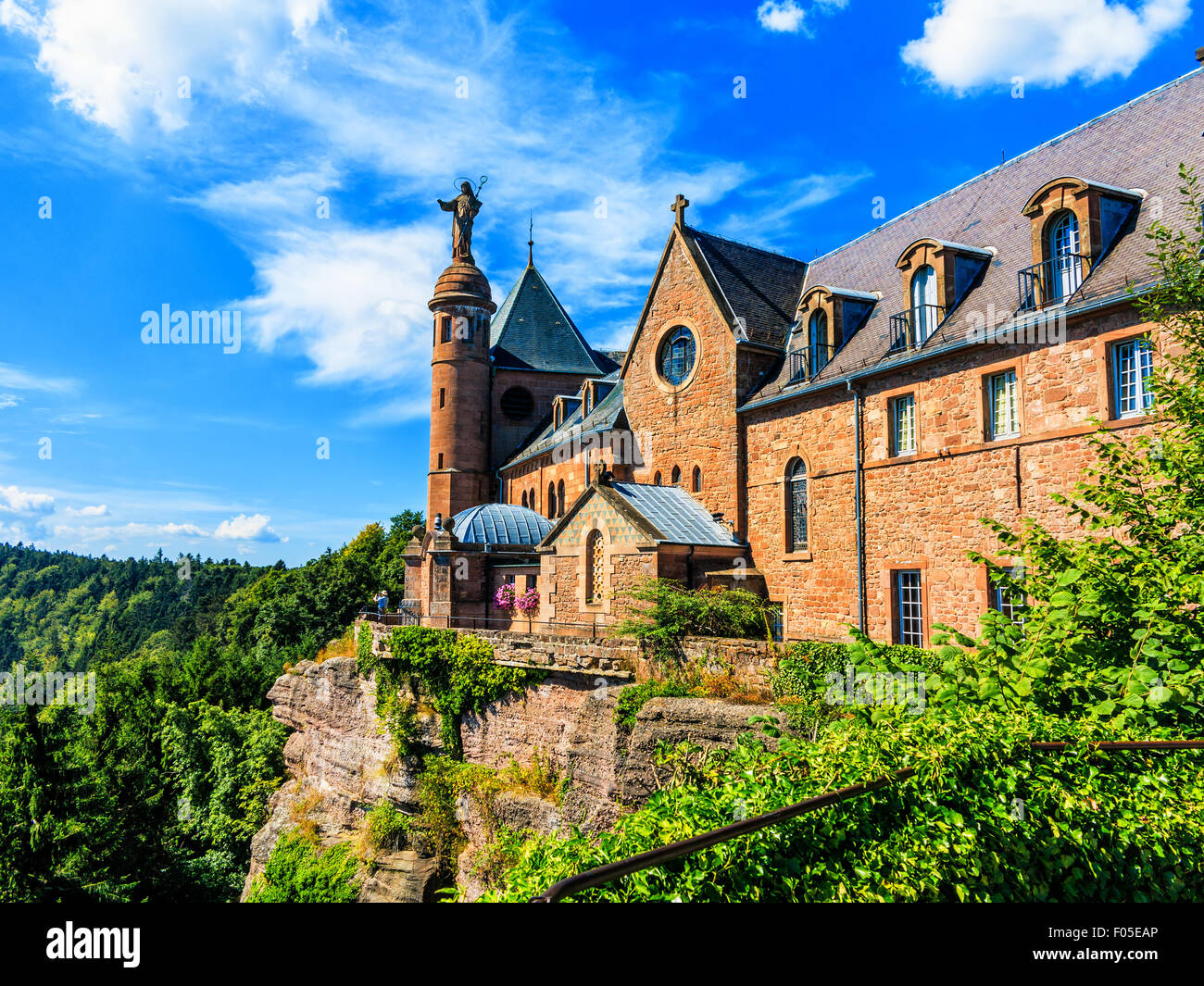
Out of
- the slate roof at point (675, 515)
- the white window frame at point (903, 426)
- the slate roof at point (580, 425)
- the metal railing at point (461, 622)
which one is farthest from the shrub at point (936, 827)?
the slate roof at point (580, 425)

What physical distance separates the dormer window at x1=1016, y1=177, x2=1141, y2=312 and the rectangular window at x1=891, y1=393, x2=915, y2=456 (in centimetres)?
317

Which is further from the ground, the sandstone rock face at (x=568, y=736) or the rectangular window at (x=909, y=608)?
the rectangular window at (x=909, y=608)

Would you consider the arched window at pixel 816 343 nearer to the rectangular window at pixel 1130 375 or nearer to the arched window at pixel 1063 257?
the arched window at pixel 1063 257

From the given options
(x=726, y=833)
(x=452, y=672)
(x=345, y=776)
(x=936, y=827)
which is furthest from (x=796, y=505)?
(x=726, y=833)

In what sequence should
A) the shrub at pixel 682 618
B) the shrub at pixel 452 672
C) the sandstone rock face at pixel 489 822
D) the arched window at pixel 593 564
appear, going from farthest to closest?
the arched window at pixel 593 564
the shrub at pixel 452 672
the sandstone rock face at pixel 489 822
the shrub at pixel 682 618

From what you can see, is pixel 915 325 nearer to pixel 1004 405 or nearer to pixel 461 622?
pixel 1004 405

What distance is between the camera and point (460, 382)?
135ft

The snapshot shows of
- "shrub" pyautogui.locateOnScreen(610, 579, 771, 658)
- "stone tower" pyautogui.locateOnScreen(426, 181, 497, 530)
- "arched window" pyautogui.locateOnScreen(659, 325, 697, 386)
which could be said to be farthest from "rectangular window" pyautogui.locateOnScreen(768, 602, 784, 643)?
"stone tower" pyautogui.locateOnScreen(426, 181, 497, 530)

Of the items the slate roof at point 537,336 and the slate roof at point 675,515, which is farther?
the slate roof at point 537,336

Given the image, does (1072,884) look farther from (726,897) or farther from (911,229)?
→ (911,229)

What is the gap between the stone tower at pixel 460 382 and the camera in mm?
41094

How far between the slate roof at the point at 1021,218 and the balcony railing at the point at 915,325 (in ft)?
0.97

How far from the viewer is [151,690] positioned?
4575 centimetres

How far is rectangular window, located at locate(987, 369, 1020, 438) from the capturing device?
16359mm
